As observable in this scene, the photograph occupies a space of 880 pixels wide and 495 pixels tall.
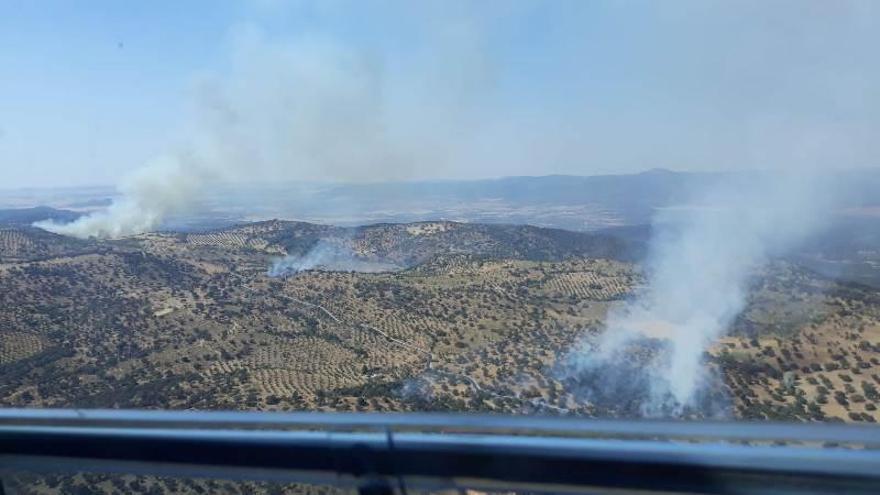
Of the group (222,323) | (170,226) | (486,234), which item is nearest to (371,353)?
(222,323)

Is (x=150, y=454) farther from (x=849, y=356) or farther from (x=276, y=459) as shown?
(x=849, y=356)

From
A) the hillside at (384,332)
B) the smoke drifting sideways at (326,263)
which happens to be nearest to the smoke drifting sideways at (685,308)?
the hillside at (384,332)

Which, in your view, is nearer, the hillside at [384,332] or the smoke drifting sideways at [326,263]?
the hillside at [384,332]

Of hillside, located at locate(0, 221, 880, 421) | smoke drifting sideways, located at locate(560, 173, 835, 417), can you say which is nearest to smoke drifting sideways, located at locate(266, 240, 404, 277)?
hillside, located at locate(0, 221, 880, 421)

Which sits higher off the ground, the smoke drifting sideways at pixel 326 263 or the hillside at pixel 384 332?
the hillside at pixel 384 332

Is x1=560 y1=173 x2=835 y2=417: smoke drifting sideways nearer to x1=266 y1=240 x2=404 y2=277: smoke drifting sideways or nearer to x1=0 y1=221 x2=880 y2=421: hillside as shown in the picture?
x1=0 y1=221 x2=880 y2=421: hillside

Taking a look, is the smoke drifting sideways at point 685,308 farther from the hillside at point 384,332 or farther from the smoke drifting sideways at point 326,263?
the smoke drifting sideways at point 326,263
